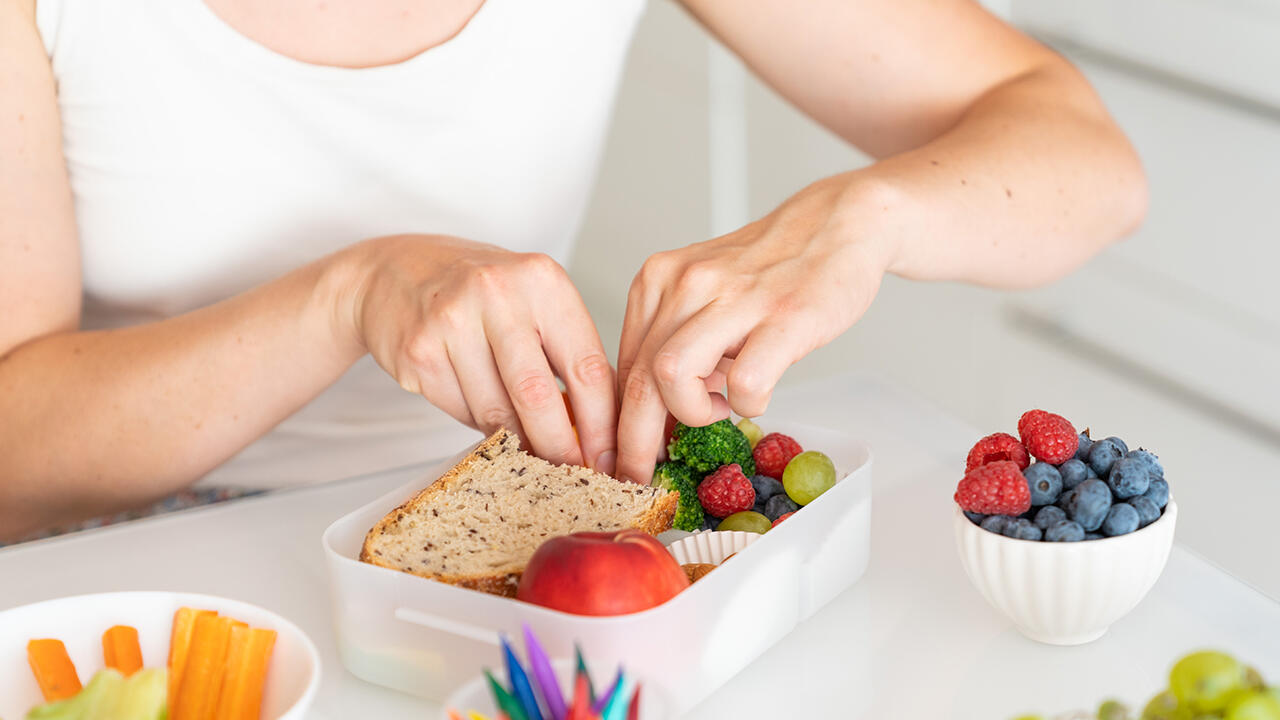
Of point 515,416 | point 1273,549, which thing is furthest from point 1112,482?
point 1273,549

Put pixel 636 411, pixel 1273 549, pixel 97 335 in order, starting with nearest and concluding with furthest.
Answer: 1. pixel 636 411
2. pixel 97 335
3. pixel 1273 549

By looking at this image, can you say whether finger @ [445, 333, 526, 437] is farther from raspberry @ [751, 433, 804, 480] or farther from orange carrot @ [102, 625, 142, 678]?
orange carrot @ [102, 625, 142, 678]

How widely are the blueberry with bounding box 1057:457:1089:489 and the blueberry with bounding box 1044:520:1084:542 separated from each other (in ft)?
0.09

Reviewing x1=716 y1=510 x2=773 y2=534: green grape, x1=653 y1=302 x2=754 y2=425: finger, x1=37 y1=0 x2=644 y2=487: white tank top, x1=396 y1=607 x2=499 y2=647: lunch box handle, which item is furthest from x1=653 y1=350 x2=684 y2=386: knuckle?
x1=37 y1=0 x2=644 y2=487: white tank top

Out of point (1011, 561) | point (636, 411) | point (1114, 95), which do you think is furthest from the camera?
point (1114, 95)

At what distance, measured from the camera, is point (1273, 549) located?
81.1 inches

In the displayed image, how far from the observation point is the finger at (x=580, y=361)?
889mm

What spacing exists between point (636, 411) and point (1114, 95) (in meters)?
1.69

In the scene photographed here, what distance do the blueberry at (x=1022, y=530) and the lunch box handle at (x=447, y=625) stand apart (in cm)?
31

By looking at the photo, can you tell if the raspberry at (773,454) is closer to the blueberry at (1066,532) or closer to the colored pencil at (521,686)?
the blueberry at (1066,532)

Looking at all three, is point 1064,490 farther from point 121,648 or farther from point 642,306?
point 121,648

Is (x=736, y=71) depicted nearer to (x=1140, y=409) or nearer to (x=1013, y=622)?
(x=1140, y=409)

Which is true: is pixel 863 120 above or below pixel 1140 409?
above

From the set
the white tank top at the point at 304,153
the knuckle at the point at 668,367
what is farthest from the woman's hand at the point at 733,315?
the white tank top at the point at 304,153
